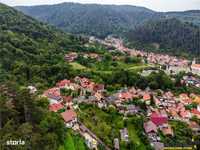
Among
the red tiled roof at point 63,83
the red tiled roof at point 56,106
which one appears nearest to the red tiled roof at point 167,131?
the red tiled roof at point 56,106

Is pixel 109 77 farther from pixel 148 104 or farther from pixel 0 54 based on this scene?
pixel 0 54

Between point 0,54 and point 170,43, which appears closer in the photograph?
point 0,54

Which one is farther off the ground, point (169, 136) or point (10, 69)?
point (10, 69)

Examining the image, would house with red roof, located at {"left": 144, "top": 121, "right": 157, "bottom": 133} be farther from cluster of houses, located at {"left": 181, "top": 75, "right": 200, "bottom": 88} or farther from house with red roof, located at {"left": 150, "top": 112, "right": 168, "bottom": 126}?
cluster of houses, located at {"left": 181, "top": 75, "right": 200, "bottom": 88}

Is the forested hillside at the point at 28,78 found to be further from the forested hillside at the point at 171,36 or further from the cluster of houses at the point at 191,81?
the forested hillside at the point at 171,36

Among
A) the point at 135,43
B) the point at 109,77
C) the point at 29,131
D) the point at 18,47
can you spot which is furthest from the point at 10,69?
the point at 135,43

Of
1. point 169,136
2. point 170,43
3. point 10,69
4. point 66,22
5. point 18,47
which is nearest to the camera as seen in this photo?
point 169,136

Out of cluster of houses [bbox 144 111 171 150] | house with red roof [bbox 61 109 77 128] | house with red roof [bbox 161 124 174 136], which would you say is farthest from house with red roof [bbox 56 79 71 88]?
house with red roof [bbox 161 124 174 136]
